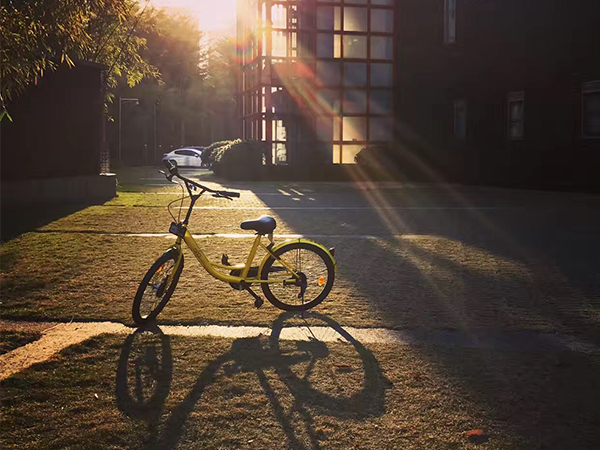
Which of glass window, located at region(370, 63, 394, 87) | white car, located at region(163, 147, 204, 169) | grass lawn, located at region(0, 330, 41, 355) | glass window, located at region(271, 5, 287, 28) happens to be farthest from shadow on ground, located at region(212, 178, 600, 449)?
white car, located at region(163, 147, 204, 169)

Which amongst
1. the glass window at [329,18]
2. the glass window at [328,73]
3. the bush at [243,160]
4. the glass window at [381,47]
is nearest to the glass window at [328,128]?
the glass window at [328,73]

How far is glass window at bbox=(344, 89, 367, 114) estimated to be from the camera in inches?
1409

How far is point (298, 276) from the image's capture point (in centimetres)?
696

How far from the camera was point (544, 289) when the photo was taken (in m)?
8.22

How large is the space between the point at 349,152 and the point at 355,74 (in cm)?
360

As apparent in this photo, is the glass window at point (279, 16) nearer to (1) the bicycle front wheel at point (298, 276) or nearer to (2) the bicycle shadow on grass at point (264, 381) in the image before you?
(1) the bicycle front wheel at point (298, 276)

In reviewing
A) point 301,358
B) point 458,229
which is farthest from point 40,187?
point 301,358

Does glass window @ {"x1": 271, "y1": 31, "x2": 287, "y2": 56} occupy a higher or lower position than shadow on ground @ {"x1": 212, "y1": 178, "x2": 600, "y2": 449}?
higher

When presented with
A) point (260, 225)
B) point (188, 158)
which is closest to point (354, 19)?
point (188, 158)

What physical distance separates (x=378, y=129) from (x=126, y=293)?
29228 millimetres

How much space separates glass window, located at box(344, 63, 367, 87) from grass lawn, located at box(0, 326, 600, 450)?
30.9 metres

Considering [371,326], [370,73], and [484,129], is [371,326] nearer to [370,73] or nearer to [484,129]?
[484,129]

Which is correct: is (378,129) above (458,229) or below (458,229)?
above

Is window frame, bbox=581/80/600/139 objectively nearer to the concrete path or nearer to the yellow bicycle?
the yellow bicycle
